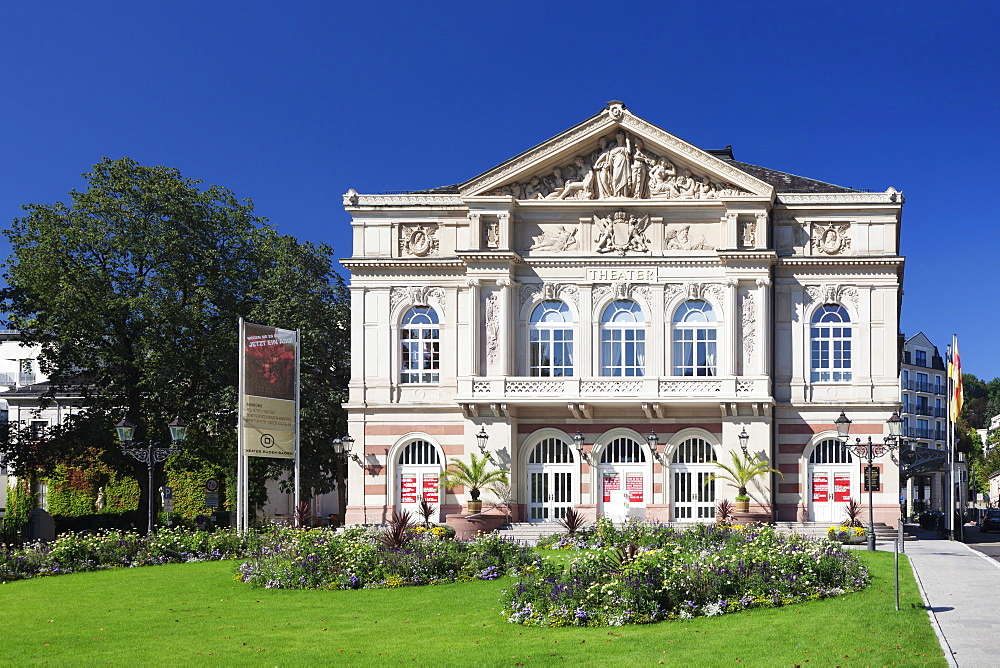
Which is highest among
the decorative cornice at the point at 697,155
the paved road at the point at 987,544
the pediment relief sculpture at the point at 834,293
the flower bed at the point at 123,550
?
the decorative cornice at the point at 697,155

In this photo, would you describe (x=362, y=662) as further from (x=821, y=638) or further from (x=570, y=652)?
(x=821, y=638)

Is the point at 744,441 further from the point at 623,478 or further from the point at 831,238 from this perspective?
the point at 831,238

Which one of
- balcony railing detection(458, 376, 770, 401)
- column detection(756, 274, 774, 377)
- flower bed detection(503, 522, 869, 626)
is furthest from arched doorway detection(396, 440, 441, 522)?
flower bed detection(503, 522, 869, 626)

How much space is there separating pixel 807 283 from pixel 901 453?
873cm

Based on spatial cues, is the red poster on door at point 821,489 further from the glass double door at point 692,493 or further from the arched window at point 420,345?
the arched window at point 420,345

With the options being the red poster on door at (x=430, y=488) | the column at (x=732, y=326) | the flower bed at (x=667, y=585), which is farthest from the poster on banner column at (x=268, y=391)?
the flower bed at (x=667, y=585)

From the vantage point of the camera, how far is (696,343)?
46500mm

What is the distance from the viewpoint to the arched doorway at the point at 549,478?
4700cm

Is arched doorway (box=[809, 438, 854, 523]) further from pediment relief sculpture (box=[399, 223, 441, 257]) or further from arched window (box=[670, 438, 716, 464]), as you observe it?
pediment relief sculpture (box=[399, 223, 441, 257])

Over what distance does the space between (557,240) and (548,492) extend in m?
10.3

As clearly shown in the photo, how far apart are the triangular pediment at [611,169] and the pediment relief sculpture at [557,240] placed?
1317mm

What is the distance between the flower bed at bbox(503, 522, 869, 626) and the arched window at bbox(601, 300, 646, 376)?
24.4 meters

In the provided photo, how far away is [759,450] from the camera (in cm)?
4541

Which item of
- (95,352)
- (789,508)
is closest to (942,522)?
(789,508)
